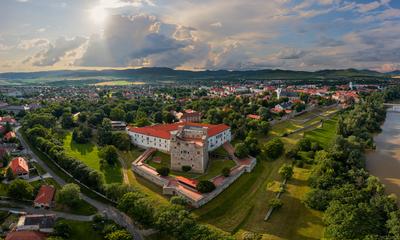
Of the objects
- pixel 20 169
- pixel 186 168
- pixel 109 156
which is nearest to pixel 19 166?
pixel 20 169

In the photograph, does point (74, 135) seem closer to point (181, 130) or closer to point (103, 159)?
point (103, 159)

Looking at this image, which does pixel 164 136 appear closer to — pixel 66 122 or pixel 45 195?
pixel 45 195

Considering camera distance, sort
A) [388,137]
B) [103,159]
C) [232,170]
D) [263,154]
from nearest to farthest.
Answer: [232,170] < [103,159] < [263,154] < [388,137]

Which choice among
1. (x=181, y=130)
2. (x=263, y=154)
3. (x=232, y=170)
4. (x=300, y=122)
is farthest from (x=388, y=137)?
(x=181, y=130)

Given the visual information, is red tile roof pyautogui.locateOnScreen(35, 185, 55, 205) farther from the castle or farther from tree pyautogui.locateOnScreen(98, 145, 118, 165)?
the castle

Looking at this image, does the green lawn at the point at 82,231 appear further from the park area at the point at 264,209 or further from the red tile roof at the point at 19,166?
the red tile roof at the point at 19,166

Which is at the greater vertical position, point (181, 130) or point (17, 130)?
point (181, 130)

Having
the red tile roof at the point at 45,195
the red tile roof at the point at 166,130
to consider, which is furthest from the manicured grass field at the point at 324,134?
the red tile roof at the point at 45,195
